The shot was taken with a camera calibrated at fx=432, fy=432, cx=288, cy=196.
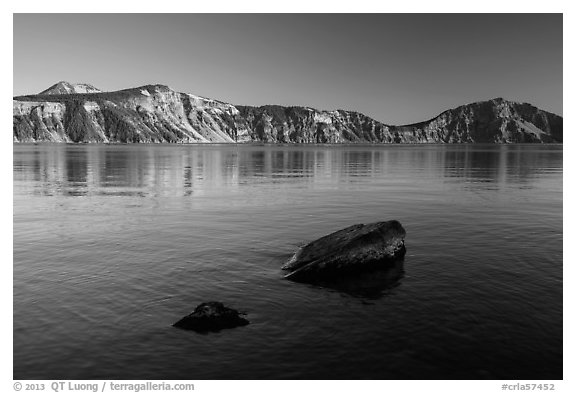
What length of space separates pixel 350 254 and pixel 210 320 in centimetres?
924

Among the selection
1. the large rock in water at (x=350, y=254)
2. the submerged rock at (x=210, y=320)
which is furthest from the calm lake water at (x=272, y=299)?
the large rock in water at (x=350, y=254)

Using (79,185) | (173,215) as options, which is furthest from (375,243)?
(79,185)

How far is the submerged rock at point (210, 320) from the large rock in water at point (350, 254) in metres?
5.69

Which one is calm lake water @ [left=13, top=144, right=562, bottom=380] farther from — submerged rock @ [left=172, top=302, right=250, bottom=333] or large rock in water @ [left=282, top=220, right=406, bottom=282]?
large rock in water @ [left=282, top=220, right=406, bottom=282]

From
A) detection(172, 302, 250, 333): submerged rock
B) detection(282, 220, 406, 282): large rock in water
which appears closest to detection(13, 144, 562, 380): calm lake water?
detection(172, 302, 250, 333): submerged rock

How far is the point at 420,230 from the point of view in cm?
3241

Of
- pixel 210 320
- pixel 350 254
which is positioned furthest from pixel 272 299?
pixel 350 254

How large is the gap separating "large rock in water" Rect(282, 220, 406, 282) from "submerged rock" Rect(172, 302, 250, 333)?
224 inches

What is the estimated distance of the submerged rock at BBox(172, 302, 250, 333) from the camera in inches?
630

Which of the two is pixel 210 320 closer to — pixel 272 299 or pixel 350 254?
pixel 272 299

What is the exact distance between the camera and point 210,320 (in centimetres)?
1614

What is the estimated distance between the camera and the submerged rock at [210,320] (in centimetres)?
1600

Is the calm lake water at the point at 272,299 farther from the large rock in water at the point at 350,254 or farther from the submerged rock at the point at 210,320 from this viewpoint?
the large rock in water at the point at 350,254

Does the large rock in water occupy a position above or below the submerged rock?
above
